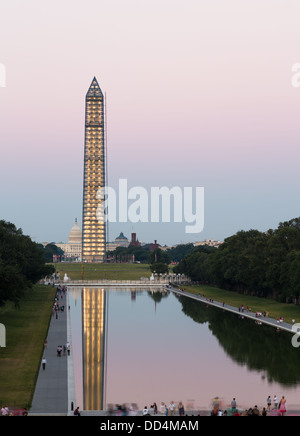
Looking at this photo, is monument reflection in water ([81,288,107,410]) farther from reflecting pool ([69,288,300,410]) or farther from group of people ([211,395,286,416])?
group of people ([211,395,286,416])

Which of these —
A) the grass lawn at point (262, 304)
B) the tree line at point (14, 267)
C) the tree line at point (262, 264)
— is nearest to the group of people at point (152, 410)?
the tree line at point (14, 267)

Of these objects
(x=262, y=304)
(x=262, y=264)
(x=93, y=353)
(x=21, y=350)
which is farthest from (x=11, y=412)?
(x=262, y=264)

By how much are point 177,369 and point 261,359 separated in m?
7.54

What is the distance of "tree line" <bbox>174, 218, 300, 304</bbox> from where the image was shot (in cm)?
9638

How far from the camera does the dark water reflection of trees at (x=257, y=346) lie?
48.3m

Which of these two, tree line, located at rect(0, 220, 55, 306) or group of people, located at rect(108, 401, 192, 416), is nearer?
group of people, located at rect(108, 401, 192, 416)

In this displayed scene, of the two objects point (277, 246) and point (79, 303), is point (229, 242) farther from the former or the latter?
point (79, 303)

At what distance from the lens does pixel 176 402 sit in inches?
1528

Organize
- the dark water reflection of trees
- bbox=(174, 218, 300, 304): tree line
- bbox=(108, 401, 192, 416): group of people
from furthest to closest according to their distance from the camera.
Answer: bbox=(174, 218, 300, 304): tree line, the dark water reflection of trees, bbox=(108, 401, 192, 416): group of people

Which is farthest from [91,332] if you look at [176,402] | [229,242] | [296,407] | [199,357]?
[229,242]

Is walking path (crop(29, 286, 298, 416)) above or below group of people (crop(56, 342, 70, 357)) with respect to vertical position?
below

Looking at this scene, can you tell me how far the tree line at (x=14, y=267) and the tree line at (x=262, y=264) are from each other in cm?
3375

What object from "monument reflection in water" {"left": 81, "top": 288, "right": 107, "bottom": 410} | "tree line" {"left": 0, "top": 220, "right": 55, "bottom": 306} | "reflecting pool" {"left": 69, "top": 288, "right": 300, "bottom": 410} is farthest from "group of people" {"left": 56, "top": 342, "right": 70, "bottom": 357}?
"tree line" {"left": 0, "top": 220, "right": 55, "bottom": 306}
